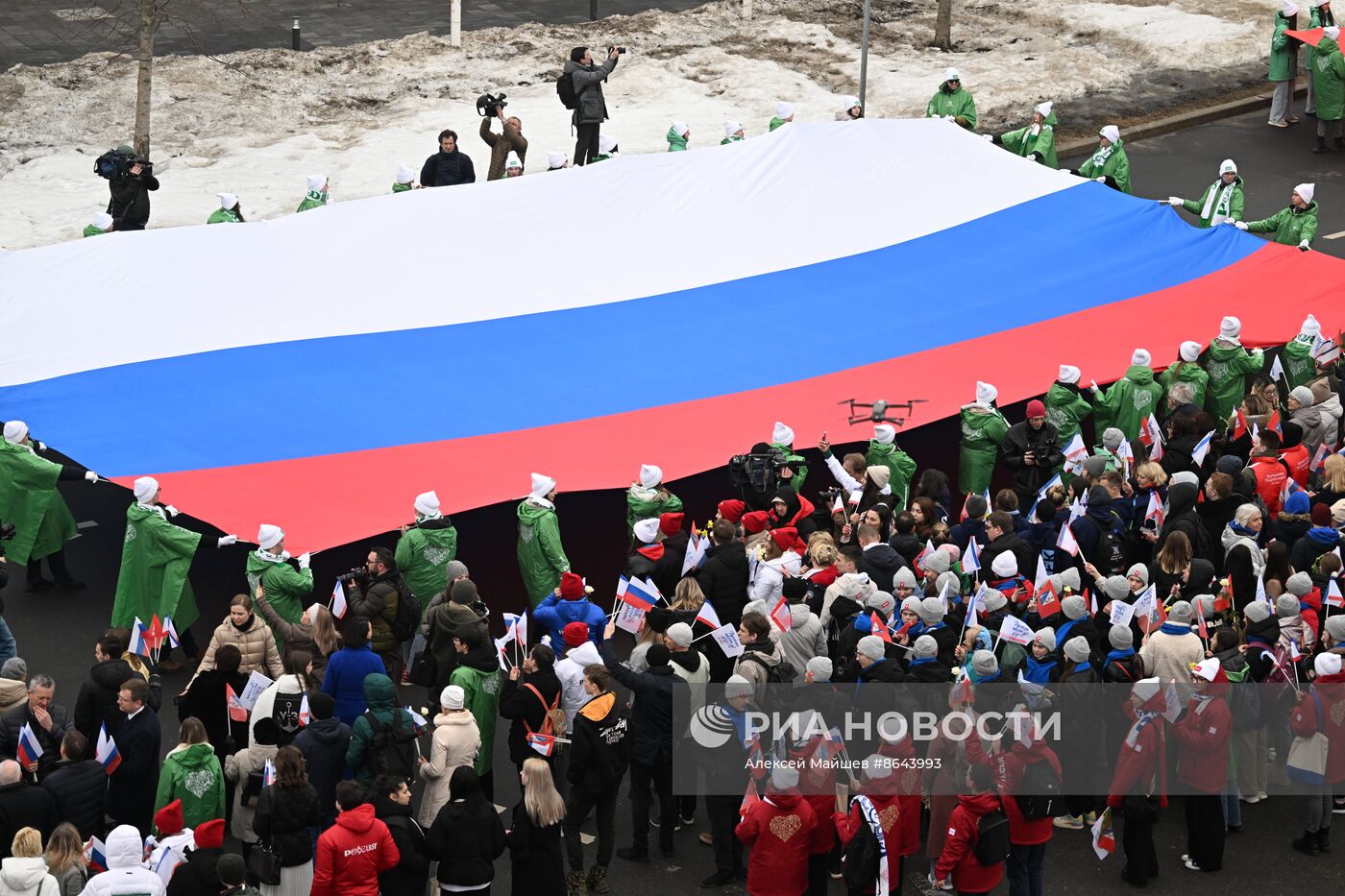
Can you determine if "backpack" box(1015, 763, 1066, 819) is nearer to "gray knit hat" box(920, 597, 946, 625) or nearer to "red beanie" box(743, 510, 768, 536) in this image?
"gray knit hat" box(920, 597, 946, 625)

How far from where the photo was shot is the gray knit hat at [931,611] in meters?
10.3

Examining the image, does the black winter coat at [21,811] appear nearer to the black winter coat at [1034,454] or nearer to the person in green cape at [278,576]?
the person in green cape at [278,576]

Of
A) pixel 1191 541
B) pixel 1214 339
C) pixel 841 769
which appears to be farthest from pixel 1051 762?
pixel 1214 339

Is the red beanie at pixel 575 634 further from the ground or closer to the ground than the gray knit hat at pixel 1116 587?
closer to the ground

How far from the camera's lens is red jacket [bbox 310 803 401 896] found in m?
8.50

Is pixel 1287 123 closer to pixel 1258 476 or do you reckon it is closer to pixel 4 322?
pixel 1258 476

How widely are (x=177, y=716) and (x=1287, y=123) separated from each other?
54.8 ft

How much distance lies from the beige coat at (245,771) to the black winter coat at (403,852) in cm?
107

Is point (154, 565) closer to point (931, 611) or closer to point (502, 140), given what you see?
point (931, 611)

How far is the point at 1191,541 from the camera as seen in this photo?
11805 millimetres

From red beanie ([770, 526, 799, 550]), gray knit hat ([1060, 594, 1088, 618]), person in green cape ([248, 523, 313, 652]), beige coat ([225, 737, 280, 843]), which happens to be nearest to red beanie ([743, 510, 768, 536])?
red beanie ([770, 526, 799, 550])

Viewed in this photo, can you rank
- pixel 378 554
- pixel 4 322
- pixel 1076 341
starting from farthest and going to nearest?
pixel 1076 341 < pixel 4 322 < pixel 378 554

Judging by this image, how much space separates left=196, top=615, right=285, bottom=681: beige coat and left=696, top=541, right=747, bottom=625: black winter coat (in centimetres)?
260

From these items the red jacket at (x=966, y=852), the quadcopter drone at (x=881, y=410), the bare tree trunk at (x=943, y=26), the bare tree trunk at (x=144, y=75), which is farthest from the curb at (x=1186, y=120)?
the red jacket at (x=966, y=852)
